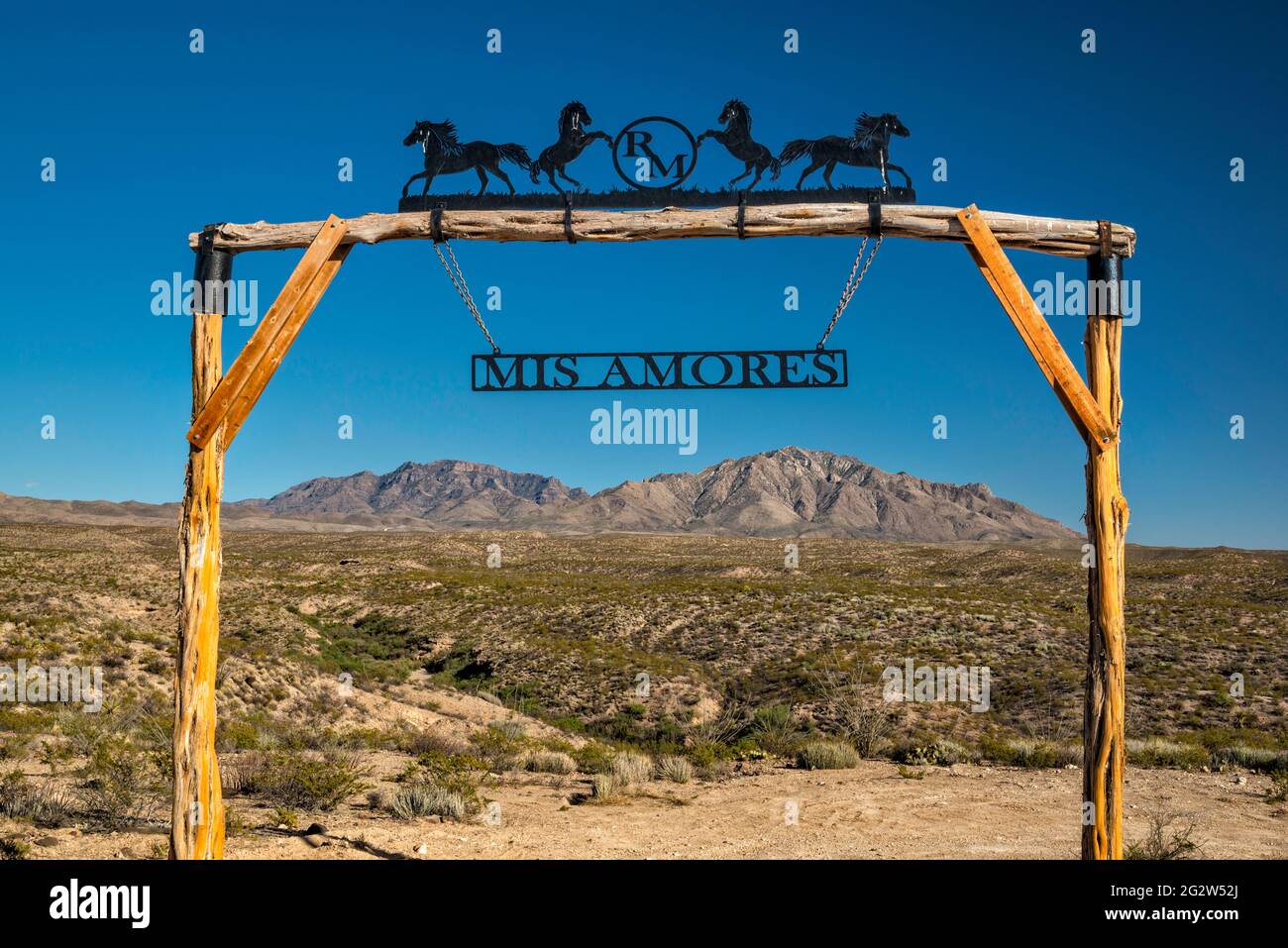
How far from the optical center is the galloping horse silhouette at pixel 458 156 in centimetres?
620

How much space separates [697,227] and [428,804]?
20.2 feet

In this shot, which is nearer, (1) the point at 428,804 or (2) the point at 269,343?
(2) the point at 269,343

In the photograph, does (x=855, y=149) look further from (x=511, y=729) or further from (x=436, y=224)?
(x=511, y=729)

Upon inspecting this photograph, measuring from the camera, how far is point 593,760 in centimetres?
1161

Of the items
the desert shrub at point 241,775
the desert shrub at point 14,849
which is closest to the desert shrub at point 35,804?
the desert shrub at point 14,849

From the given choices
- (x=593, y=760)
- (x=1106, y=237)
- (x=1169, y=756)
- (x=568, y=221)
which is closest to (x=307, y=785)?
(x=593, y=760)

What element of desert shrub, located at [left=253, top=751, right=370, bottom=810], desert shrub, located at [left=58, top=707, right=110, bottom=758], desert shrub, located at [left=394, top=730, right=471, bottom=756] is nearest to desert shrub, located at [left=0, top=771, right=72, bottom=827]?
desert shrub, located at [left=253, top=751, right=370, bottom=810]

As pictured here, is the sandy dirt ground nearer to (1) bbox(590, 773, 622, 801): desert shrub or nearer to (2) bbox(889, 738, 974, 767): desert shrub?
(1) bbox(590, 773, 622, 801): desert shrub

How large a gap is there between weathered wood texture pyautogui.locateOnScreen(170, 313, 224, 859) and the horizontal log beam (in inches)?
33.7

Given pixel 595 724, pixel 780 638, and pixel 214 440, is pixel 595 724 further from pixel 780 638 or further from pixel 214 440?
pixel 214 440

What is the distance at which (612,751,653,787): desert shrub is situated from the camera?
33.7 ft

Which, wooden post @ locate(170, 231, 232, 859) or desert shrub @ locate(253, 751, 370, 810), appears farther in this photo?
desert shrub @ locate(253, 751, 370, 810)

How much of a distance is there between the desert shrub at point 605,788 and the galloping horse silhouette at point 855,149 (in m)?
6.81

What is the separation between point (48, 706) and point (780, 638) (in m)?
16.5
